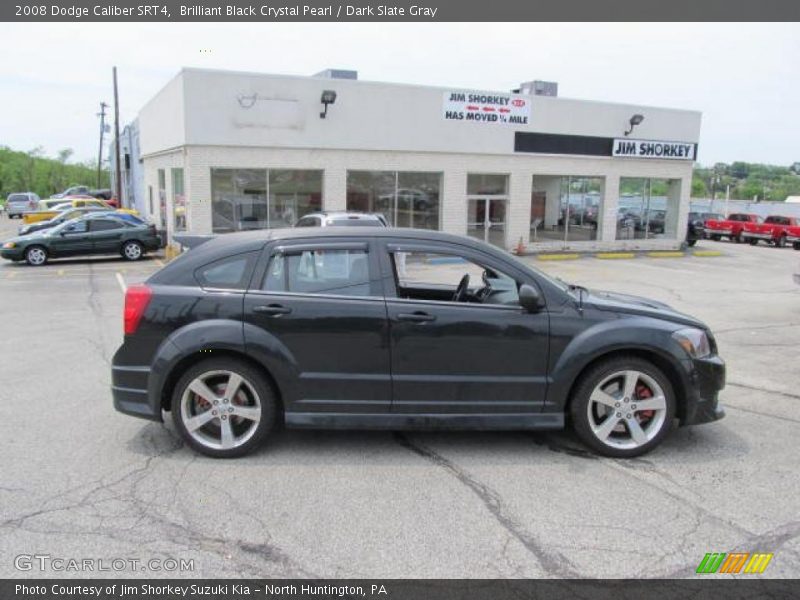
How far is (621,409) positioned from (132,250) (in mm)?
18459

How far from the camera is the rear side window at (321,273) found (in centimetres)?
467

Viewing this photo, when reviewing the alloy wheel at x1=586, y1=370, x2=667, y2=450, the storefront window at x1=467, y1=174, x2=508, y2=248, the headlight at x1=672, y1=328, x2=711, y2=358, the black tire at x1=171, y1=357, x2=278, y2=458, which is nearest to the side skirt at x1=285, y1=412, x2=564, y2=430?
the black tire at x1=171, y1=357, x2=278, y2=458

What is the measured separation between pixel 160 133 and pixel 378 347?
2197 centimetres

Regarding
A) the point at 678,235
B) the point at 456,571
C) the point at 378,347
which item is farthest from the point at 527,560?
the point at 678,235

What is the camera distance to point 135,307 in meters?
4.61

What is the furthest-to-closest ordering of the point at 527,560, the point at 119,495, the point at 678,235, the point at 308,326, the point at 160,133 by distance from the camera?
the point at 678,235 < the point at 160,133 < the point at 308,326 < the point at 119,495 < the point at 527,560

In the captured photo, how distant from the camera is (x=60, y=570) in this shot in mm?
3221

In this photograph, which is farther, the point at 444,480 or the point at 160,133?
the point at 160,133

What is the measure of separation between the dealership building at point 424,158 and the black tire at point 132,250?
62.1 inches

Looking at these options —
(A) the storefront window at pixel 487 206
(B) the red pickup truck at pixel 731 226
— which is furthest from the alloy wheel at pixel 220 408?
(B) the red pickup truck at pixel 731 226

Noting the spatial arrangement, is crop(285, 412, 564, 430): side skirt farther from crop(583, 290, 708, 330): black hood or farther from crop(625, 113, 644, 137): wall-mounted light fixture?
crop(625, 113, 644, 137): wall-mounted light fixture

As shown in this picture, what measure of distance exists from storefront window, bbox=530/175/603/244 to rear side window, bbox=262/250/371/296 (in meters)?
19.6
